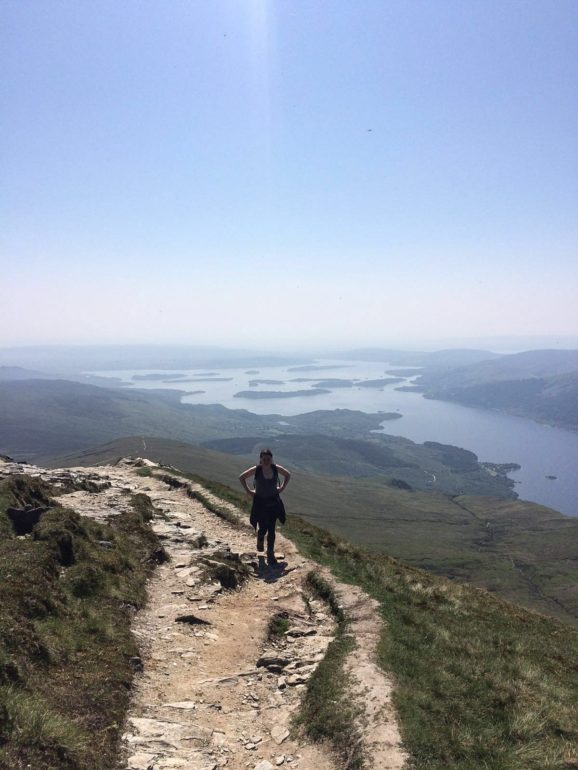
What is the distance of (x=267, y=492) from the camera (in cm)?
1927

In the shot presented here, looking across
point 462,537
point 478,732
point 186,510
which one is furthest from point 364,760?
point 462,537

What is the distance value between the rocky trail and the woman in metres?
1.66

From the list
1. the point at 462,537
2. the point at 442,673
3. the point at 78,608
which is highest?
the point at 78,608

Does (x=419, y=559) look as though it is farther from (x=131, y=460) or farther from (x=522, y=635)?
(x=522, y=635)

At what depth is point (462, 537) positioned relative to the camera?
19288cm

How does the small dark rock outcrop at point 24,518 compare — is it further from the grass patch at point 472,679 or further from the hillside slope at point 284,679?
the grass patch at point 472,679

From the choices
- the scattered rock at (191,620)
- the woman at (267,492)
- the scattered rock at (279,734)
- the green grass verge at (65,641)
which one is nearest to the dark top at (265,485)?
the woman at (267,492)

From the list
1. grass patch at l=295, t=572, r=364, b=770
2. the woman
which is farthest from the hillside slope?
the woman

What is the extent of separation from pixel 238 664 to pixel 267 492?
A: 24.1ft

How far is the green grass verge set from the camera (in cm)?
734

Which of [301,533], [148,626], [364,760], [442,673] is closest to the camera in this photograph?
[364,760]

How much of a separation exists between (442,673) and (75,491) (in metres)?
26.5

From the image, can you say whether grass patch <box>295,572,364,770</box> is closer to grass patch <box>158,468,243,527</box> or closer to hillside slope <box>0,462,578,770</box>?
hillside slope <box>0,462,578,770</box>

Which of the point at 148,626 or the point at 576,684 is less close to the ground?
the point at 148,626
